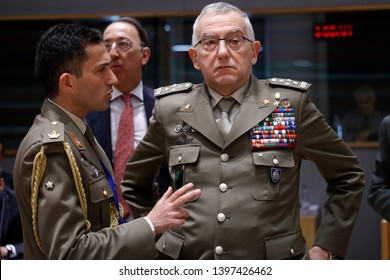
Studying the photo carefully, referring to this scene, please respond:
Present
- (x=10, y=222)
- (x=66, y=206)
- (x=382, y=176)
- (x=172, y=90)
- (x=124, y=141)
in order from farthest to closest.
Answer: (x=10, y=222), (x=124, y=141), (x=382, y=176), (x=172, y=90), (x=66, y=206)

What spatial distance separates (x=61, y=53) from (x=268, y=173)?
0.66 m

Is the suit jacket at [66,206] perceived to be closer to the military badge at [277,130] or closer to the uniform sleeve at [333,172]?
the military badge at [277,130]

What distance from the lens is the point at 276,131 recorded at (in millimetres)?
2016

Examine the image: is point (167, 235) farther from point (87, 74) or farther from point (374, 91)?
point (374, 91)

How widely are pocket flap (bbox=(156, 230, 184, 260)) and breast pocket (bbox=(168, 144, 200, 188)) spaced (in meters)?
Result: 0.14

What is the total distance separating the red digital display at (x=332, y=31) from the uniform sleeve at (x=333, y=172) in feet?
8.46

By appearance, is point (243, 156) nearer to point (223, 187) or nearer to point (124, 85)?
point (223, 187)

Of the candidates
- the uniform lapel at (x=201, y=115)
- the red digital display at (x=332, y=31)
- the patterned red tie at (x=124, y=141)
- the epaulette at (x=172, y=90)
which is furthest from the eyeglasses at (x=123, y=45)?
the red digital display at (x=332, y=31)

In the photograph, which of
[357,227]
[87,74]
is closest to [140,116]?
[87,74]

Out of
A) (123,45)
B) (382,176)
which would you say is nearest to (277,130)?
(382,176)

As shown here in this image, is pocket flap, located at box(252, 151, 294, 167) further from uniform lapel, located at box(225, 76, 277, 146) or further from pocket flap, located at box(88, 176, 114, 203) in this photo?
pocket flap, located at box(88, 176, 114, 203)

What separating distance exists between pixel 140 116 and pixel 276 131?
3.17 feet

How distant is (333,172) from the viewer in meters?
2.10
